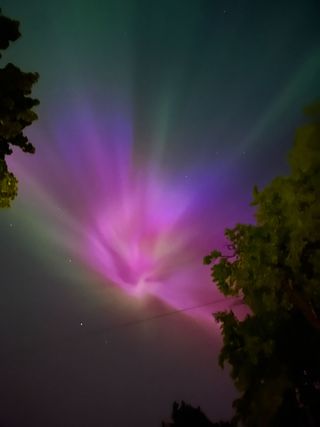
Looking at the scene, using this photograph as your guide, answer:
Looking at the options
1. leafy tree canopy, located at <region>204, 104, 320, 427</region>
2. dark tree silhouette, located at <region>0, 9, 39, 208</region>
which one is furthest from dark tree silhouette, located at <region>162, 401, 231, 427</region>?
dark tree silhouette, located at <region>0, 9, 39, 208</region>

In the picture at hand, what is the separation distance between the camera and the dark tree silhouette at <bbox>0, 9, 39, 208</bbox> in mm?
10031

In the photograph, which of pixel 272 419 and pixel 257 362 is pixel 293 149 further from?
pixel 272 419

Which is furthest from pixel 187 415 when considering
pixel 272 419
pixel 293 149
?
pixel 293 149

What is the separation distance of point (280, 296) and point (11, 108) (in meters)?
10.4

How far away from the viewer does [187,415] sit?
108ft

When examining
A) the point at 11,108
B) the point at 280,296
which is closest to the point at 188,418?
the point at 280,296

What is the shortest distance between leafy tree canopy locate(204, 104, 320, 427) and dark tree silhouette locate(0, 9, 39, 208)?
7.32 meters

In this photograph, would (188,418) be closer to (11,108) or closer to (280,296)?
(280,296)

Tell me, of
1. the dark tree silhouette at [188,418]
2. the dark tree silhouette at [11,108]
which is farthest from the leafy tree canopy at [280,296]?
the dark tree silhouette at [188,418]

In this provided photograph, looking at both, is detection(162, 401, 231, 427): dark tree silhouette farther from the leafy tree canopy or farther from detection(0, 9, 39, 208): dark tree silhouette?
detection(0, 9, 39, 208): dark tree silhouette

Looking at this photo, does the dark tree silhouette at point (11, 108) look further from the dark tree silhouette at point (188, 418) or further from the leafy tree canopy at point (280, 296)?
the dark tree silhouette at point (188, 418)

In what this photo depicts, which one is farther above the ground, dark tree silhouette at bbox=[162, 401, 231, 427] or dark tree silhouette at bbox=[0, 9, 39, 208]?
dark tree silhouette at bbox=[0, 9, 39, 208]

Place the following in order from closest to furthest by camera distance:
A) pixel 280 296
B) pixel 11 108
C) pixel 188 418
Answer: pixel 11 108 → pixel 280 296 → pixel 188 418

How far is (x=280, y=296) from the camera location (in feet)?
44.5
